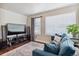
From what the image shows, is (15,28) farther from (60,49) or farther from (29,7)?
(60,49)

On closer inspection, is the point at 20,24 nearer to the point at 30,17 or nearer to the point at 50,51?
the point at 30,17

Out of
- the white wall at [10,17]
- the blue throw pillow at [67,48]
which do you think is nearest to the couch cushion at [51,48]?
the blue throw pillow at [67,48]

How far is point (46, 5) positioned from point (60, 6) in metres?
0.27

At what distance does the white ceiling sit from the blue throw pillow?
71cm

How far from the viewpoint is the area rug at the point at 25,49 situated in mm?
2191

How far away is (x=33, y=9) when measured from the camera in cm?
225

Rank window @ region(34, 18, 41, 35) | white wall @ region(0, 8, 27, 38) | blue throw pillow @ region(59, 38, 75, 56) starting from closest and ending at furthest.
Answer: blue throw pillow @ region(59, 38, 75, 56) < white wall @ region(0, 8, 27, 38) < window @ region(34, 18, 41, 35)

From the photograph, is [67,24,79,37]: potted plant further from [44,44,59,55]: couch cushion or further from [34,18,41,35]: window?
[34,18,41,35]: window

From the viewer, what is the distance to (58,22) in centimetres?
223

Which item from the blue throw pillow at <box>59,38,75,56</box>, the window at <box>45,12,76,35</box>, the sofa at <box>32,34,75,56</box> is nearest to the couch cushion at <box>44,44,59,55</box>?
the sofa at <box>32,34,75,56</box>

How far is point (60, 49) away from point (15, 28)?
96 cm

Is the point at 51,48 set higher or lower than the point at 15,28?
lower

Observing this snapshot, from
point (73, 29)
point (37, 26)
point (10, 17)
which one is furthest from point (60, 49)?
point (10, 17)

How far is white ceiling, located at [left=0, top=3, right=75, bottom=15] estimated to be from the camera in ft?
7.13
